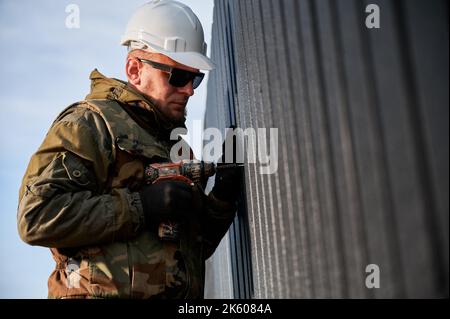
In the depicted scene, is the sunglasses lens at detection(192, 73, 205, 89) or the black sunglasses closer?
the black sunglasses

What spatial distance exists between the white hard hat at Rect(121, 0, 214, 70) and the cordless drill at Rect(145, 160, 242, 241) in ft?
2.66

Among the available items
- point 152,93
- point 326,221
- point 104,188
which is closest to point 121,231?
point 104,188

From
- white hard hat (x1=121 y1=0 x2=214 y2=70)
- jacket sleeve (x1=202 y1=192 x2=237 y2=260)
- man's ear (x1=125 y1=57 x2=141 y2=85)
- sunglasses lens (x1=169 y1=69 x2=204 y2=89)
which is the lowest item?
jacket sleeve (x1=202 y1=192 x2=237 y2=260)

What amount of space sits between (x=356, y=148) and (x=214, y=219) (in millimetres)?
2485

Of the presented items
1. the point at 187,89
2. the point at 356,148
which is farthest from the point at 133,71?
the point at 356,148

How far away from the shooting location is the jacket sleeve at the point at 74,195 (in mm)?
3385

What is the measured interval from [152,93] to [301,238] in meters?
2.09

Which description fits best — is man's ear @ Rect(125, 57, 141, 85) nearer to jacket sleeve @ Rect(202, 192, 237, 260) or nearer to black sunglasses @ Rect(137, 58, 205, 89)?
black sunglasses @ Rect(137, 58, 205, 89)

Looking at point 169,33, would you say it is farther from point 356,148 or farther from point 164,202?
point 356,148

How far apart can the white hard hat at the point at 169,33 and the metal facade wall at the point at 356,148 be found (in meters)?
1.23

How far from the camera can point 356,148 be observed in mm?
2012

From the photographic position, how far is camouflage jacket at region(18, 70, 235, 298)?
11.1ft

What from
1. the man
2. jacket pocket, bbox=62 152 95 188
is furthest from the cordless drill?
jacket pocket, bbox=62 152 95 188

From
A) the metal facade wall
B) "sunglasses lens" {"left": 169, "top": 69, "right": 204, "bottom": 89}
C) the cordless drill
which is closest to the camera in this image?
the metal facade wall
